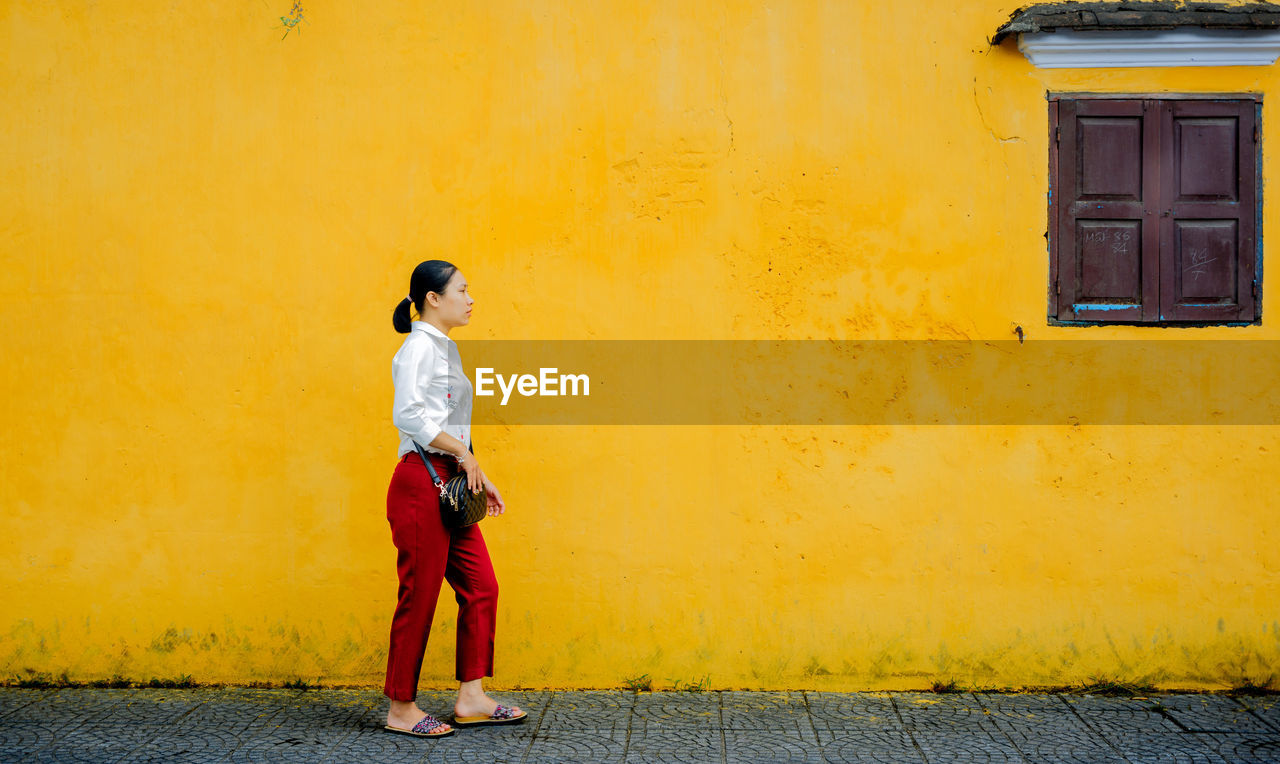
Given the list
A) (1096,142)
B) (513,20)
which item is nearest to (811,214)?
(1096,142)

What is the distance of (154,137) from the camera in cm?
456

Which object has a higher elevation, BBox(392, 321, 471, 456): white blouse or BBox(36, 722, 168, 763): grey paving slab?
BBox(392, 321, 471, 456): white blouse

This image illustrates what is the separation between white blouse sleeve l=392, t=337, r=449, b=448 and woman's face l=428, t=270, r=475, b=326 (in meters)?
0.15

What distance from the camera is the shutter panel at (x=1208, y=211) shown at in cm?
442

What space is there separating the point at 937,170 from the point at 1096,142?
0.69 meters

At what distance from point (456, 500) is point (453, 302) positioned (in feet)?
2.49

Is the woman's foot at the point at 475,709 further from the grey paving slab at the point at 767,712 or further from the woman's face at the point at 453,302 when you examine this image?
the woman's face at the point at 453,302

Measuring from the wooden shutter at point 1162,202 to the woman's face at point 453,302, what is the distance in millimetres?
2527

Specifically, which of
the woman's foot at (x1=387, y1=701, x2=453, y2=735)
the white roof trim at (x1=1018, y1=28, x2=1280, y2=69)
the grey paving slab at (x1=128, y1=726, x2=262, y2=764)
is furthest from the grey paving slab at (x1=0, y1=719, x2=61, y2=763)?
the white roof trim at (x1=1018, y1=28, x2=1280, y2=69)

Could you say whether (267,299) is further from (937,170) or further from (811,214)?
(937,170)

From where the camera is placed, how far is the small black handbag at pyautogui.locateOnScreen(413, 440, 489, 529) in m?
3.81

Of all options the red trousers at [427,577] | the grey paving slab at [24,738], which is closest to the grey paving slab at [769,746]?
the red trousers at [427,577]

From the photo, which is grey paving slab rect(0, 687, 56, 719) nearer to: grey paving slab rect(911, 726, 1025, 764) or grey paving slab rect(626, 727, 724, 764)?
grey paving slab rect(626, 727, 724, 764)

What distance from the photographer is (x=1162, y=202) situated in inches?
174
